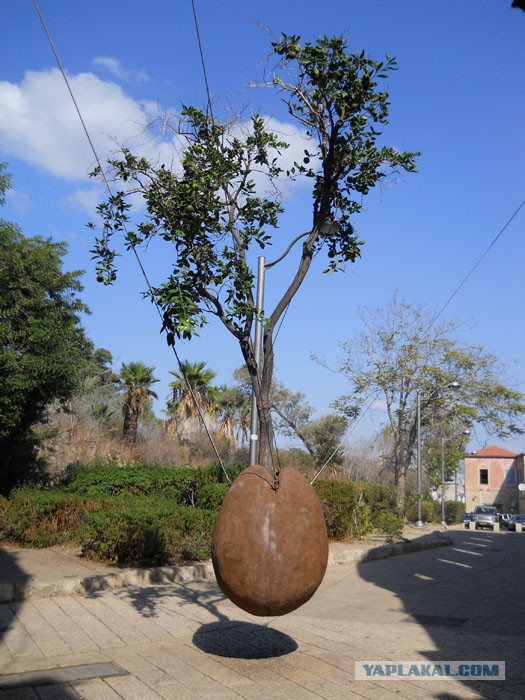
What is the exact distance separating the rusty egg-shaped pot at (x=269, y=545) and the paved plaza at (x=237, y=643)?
0.85 m

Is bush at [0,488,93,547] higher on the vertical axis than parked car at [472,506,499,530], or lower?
lower

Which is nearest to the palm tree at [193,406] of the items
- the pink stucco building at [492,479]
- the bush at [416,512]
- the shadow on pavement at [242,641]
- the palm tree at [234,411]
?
the palm tree at [234,411]

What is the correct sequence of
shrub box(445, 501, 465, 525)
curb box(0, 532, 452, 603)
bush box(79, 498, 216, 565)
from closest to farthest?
curb box(0, 532, 452, 603) → bush box(79, 498, 216, 565) → shrub box(445, 501, 465, 525)

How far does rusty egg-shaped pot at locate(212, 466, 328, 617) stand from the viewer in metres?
4.72

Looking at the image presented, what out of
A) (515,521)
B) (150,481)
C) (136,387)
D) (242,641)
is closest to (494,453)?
(515,521)

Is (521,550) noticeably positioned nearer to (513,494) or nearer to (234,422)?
(234,422)

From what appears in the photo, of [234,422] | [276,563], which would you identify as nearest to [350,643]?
[276,563]

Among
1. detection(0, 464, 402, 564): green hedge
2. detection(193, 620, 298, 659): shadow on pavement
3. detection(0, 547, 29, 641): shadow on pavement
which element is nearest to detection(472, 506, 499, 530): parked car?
detection(0, 464, 402, 564): green hedge

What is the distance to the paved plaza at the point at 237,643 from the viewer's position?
201 inches

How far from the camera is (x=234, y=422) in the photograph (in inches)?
1400

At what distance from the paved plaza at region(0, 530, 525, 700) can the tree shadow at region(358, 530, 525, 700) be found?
0.09 feet

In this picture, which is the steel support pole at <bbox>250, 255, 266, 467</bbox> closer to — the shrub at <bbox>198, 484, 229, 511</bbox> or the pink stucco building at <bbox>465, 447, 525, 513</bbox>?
the shrub at <bbox>198, 484, 229, 511</bbox>

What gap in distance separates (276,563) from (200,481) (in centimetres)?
1290

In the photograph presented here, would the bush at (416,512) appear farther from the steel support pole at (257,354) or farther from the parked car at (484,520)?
the steel support pole at (257,354)
